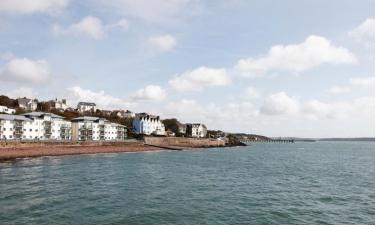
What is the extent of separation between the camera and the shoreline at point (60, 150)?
250ft

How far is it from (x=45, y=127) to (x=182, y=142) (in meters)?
65.3

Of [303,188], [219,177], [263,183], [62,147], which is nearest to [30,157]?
[62,147]

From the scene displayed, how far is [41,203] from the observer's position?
30516 mm

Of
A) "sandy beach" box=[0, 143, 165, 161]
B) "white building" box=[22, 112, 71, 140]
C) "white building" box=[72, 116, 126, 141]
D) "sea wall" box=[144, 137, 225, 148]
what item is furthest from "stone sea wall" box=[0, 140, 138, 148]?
"sea wall" box=[144, 137, 225, 148]

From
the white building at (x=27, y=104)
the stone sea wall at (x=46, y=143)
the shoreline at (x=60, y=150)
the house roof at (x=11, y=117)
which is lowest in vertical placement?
the shoreline at (x=60, y=150)

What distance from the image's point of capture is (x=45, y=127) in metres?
115

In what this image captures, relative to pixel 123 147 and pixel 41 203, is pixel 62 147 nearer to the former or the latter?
pixel 123 147

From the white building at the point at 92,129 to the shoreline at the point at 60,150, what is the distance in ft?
54.2

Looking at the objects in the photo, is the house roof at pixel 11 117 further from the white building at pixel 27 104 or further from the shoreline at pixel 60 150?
the white building at pixel 27 104

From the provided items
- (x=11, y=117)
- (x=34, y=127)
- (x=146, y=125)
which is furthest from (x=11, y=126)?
(x=146, y=125)

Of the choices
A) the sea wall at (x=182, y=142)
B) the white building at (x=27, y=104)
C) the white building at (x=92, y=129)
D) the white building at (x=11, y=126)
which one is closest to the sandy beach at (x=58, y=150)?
the white building at (x=92, y=129)

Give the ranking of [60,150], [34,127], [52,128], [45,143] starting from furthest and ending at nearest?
[52,128]
[34,127]
[45,143]
[60,150]

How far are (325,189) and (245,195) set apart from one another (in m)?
11.8

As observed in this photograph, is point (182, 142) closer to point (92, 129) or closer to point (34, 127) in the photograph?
point (92, 129)
